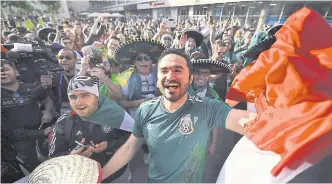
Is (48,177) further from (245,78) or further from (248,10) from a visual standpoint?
(248,10)

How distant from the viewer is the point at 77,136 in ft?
7.06

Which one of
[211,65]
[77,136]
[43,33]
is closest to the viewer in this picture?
[77,136]

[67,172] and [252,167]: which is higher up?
[252,167]

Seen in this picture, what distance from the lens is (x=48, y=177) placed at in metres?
1.35

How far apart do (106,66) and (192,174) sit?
10.2 feet

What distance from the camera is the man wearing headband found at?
210 centimetres

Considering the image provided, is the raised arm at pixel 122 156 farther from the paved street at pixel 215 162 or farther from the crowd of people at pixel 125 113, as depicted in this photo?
the paved street at pixel 215 162

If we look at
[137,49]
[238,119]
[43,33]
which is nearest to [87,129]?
[238,119]

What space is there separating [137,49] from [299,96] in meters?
2.56

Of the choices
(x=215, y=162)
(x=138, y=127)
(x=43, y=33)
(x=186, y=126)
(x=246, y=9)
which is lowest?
(x=215, y=162)

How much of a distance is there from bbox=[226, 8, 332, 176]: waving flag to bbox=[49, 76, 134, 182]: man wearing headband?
1391 millimetres

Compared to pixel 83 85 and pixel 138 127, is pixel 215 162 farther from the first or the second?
pixel 83 85

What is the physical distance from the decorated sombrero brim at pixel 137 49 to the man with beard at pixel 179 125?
1.44m

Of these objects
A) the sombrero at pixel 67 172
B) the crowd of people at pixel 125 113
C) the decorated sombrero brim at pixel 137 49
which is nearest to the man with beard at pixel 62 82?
the crowd of people at pixel 125 113
